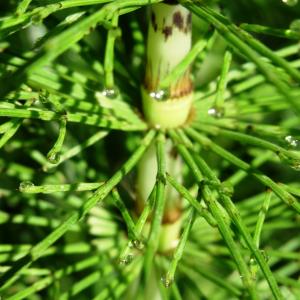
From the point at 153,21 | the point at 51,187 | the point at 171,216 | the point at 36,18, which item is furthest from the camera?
the point at 171,216

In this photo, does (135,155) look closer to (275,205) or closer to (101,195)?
(101,195)

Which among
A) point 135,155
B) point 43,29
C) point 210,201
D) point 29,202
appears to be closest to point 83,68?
point 43,29

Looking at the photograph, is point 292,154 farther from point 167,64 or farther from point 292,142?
point 167,64

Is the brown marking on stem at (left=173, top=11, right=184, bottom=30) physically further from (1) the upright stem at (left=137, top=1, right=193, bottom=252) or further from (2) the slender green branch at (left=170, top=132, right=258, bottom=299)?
(2) the slender green branch at (left=170, top=132, right=258, bottom=299)

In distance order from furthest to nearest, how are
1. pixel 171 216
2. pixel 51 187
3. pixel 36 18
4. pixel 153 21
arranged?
pixel 171 216, pixel 153 21, pixel 51 187, pixel 36 18

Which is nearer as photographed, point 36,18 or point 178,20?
point 36,18

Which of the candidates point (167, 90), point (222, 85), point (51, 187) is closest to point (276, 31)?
point (222, 85)

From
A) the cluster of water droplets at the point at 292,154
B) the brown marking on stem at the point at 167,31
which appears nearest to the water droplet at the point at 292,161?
the cluster of water droplets at the point at 292,154
